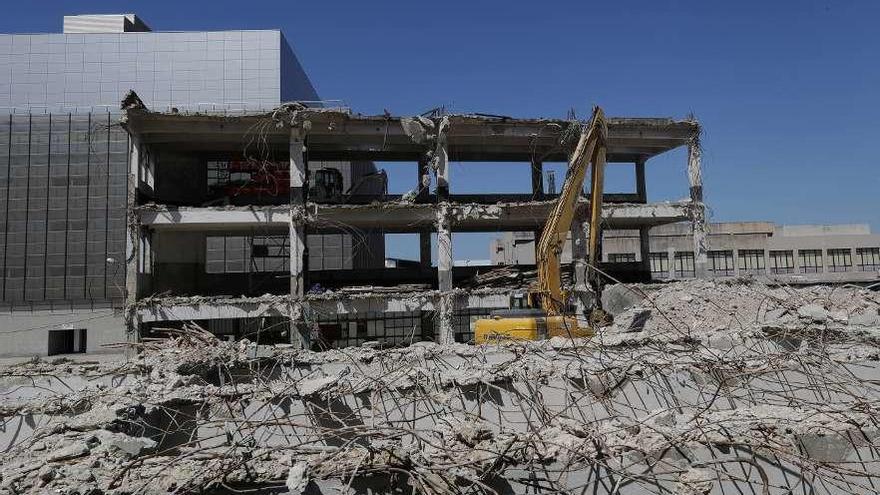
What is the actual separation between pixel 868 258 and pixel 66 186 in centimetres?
5586

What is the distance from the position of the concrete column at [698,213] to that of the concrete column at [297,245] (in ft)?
52.5

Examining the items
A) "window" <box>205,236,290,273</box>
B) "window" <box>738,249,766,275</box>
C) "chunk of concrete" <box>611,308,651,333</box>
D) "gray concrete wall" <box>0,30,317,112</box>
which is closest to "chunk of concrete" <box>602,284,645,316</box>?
"chunk of concrete" <box>611,308,651,333</box>

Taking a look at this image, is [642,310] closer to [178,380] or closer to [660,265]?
[178,380]

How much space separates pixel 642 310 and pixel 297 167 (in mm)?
13416

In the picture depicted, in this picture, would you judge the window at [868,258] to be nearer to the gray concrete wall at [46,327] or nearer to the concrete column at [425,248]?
the concrete column at [425,248]

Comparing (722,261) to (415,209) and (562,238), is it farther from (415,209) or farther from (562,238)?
(562,238)

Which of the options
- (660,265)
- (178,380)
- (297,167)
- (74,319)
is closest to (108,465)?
(178,380)

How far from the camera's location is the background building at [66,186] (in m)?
25.8

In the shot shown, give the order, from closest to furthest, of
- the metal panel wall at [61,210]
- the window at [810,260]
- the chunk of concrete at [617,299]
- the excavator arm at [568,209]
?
the excavator arm at [568,209], the chunk of concrete at [617,299], the metal panel wall at [61,210], the window at [810,260]

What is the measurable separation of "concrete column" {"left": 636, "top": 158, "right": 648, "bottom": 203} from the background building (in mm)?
15145

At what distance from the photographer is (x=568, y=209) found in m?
16.9

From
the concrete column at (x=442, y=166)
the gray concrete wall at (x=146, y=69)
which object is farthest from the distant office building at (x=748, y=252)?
the gray concrete wall at (x=146, y=69)

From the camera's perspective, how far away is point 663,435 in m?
4.71

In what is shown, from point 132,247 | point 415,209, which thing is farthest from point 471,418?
point 132,247
